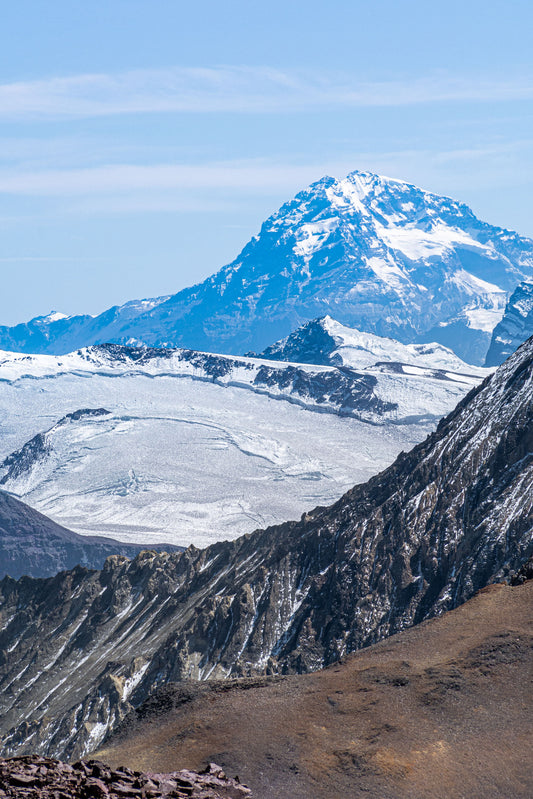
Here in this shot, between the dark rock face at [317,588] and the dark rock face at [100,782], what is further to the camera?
the dark rock face at [317,588]

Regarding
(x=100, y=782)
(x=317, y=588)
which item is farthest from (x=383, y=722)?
(x=317, y=588)

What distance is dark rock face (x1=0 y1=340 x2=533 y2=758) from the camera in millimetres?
118875

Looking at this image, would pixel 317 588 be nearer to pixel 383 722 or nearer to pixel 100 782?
pixel 383 722

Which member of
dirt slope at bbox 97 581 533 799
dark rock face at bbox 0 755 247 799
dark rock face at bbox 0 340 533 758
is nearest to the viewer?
dark rock face at bbox 0 755 247 799

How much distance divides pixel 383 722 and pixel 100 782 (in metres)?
14.7

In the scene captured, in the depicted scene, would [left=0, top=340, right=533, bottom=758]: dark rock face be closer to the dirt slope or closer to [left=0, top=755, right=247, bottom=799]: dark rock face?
the dirt slope

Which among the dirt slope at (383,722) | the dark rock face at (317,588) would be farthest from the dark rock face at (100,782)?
the dark rock face at (317,588)

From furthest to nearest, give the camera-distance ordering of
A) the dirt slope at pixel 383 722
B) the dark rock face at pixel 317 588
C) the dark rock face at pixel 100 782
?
the dark rock face at pixel 317 588 < the dirt slope at pixel 383 722 < the dark rock face at pixel 100 782

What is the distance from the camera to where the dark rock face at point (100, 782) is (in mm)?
42156

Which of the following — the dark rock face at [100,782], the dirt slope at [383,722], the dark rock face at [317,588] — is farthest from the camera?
the dark rock face at [317,588]

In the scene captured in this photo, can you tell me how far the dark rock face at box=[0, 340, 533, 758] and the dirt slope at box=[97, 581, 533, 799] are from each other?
48791 mm

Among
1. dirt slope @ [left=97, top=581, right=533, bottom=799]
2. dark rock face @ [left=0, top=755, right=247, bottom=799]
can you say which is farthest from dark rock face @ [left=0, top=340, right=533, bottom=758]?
dark rock face @ [left=0, top=755, right=247, bottom=799]

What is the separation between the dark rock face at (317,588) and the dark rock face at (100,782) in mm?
64120

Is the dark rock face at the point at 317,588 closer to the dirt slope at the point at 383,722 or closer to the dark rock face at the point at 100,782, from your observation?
the dirt slope at the point at 383,722
